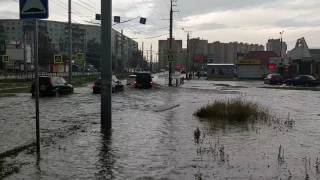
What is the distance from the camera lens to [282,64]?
75.2m

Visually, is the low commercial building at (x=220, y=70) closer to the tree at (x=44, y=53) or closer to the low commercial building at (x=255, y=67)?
the low commercial building at (x=255, y=67)

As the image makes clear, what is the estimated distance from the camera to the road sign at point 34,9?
745 centimetres

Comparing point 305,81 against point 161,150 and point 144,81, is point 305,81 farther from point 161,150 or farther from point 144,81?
point 161,150

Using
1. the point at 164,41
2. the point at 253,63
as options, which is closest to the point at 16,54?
the point at 253,63

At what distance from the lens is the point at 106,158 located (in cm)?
784

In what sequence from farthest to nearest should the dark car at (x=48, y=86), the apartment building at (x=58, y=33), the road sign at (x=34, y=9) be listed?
1. the apartment building at (x=58, y=33)
2. the dark car at (x=48, y=86)
3. the road sign at (x=34, y=9)

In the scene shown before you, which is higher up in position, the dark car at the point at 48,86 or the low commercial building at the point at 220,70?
the low commercial building at the point at 220,70

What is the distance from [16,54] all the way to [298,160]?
71.9m

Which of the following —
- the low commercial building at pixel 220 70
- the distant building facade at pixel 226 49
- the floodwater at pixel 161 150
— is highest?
the distant building facade at pixel 226 49

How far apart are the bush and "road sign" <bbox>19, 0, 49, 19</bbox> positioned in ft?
29.7

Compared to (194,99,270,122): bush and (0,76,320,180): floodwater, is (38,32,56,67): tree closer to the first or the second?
(194,99,270,122): bush

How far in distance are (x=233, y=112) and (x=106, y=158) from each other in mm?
8324

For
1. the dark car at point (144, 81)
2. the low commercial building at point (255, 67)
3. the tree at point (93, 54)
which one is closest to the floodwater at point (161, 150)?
the dark car at point (144, 81)

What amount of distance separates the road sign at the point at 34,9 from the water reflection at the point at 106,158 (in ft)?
10.3
